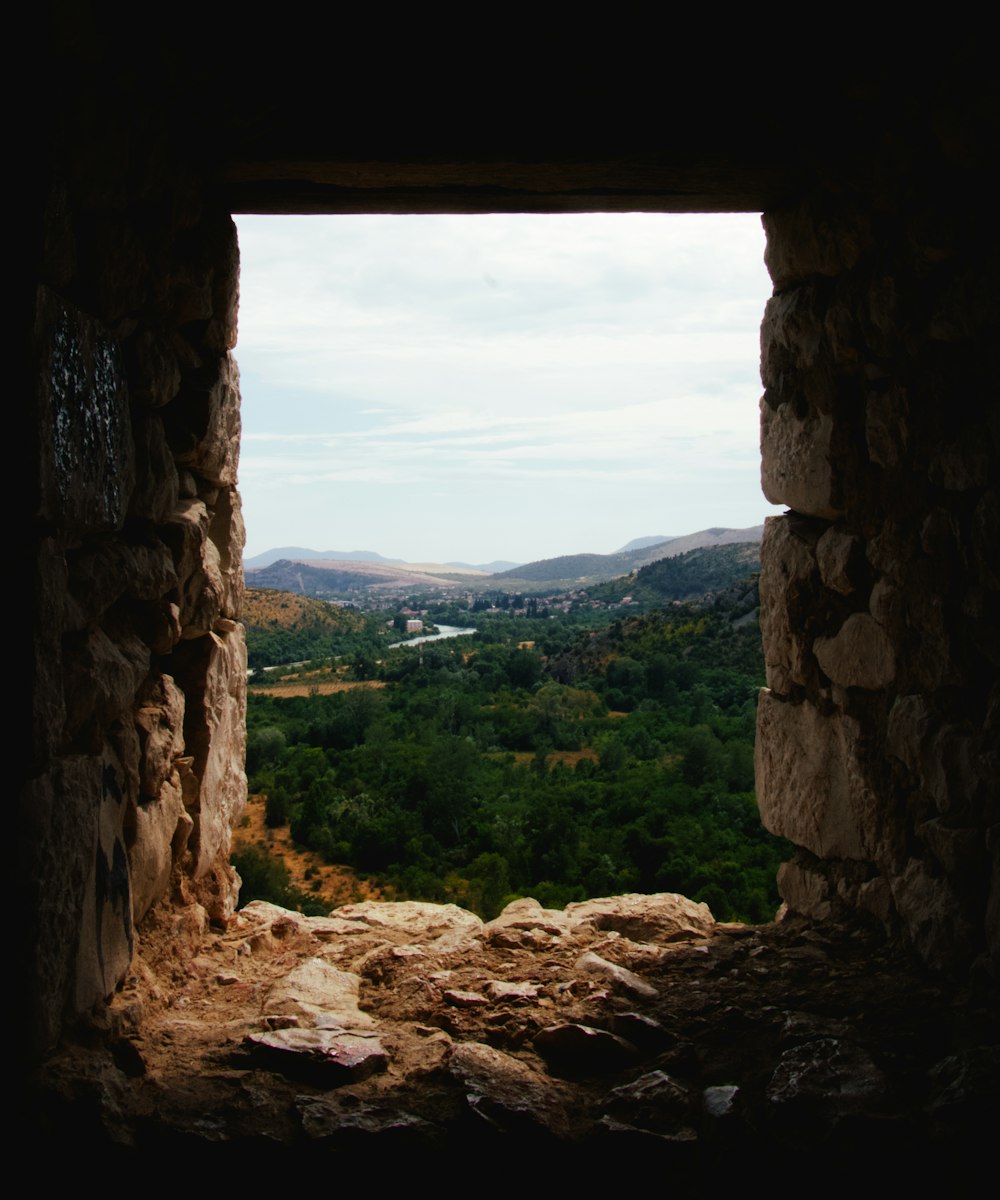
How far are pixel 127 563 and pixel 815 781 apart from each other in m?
2.10

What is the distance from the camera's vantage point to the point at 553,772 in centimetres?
1473

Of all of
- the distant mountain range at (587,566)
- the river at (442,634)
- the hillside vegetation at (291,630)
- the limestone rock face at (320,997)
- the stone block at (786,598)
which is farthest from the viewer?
the distant mountain range at (587,566)

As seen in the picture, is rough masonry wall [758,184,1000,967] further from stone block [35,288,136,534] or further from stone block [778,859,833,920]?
stone block [35,288,136,534]

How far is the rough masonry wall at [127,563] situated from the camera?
2021 mm

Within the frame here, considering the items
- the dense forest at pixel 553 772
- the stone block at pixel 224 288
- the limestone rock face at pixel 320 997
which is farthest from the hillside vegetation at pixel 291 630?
the limestone rock face at pixel 320 997

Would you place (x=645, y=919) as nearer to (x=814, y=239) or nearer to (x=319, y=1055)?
(x=319, y=1055)

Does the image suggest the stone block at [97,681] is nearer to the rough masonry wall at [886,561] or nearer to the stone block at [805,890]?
the rough masonry wall at [886,561]

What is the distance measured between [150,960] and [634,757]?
12828 millimetres

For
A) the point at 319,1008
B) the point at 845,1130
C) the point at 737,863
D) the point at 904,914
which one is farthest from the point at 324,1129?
the point at 737,863

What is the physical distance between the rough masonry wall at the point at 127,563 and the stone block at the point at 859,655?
1891 millimetres

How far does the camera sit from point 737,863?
804 cm

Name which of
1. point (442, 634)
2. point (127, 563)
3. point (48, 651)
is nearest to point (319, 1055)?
point (48, 651)

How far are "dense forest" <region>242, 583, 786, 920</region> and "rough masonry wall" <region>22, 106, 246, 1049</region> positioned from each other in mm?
4912

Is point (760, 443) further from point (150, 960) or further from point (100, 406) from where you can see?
point (150, 960)
